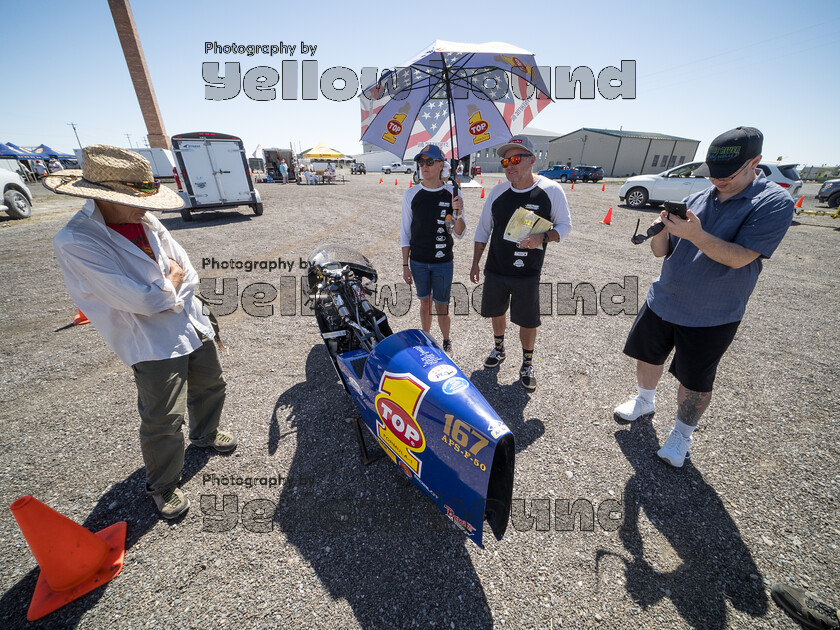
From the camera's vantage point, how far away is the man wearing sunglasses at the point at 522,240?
119 inches

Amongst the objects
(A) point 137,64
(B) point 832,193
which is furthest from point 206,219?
(B) point 832,193

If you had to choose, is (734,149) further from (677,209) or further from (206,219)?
(206,219)

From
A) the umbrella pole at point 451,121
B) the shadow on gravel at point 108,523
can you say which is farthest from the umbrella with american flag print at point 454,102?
the shadow on gravel at point 108,523

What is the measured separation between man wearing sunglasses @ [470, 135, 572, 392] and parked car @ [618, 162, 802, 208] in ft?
36.1

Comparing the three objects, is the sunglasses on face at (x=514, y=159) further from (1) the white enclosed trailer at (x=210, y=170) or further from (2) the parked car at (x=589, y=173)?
(2) the parked car at (x=589, y=173)

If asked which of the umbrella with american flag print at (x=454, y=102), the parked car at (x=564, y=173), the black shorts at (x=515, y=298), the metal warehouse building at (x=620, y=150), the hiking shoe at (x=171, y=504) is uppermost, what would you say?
the metal warehouse building at (x=620, y=150)

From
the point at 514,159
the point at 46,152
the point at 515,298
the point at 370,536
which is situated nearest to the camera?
the point at 370,536

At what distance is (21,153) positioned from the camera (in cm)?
3484

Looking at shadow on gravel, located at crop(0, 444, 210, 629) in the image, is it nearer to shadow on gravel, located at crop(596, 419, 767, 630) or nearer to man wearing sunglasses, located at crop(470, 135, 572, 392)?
shadow on gravel, located at crop(596, 419, 767, 630)

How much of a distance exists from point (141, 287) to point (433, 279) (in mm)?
2560

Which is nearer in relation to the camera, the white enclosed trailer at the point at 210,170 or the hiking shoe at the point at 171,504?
the hiking shoe at the point at 171,504

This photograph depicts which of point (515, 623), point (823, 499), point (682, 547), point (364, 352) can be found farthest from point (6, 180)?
point (823, 499)

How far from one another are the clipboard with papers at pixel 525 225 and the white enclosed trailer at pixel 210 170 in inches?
416

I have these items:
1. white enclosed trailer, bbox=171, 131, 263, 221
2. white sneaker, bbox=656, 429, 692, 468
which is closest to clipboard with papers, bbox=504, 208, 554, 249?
white sneaker, bbox=656, 429, 692, 468
